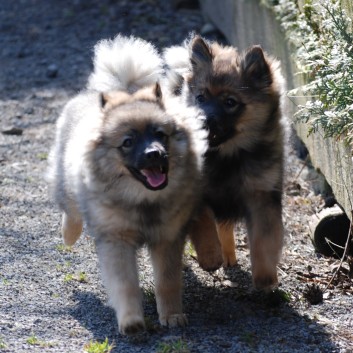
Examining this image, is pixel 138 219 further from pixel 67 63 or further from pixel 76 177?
pixel 67 63

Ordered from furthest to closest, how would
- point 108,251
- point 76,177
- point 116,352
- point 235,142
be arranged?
point 235,142 < point 76,177 < point 108,251 < point 116,352

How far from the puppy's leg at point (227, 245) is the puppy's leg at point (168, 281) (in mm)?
1005

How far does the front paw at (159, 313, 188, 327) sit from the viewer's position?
4.54 metres

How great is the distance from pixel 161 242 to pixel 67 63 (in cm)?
624

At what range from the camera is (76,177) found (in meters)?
4.79

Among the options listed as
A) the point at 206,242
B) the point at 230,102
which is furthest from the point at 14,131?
the point at 206,242

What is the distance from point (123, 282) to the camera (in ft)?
14.5

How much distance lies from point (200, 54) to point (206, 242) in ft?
3.78

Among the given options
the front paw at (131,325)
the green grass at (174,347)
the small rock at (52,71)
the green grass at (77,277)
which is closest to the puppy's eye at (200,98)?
the green grass at (77,277)

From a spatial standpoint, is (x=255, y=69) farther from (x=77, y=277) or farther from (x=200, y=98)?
(x=77, y=277)

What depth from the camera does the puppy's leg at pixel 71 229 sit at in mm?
5414

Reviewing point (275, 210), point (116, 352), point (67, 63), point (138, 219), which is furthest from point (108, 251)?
point (67, 63)

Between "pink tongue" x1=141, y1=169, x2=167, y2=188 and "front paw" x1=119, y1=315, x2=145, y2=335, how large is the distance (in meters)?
0.66

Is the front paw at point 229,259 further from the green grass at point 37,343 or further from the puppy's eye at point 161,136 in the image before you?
the green grass at point 37,343
